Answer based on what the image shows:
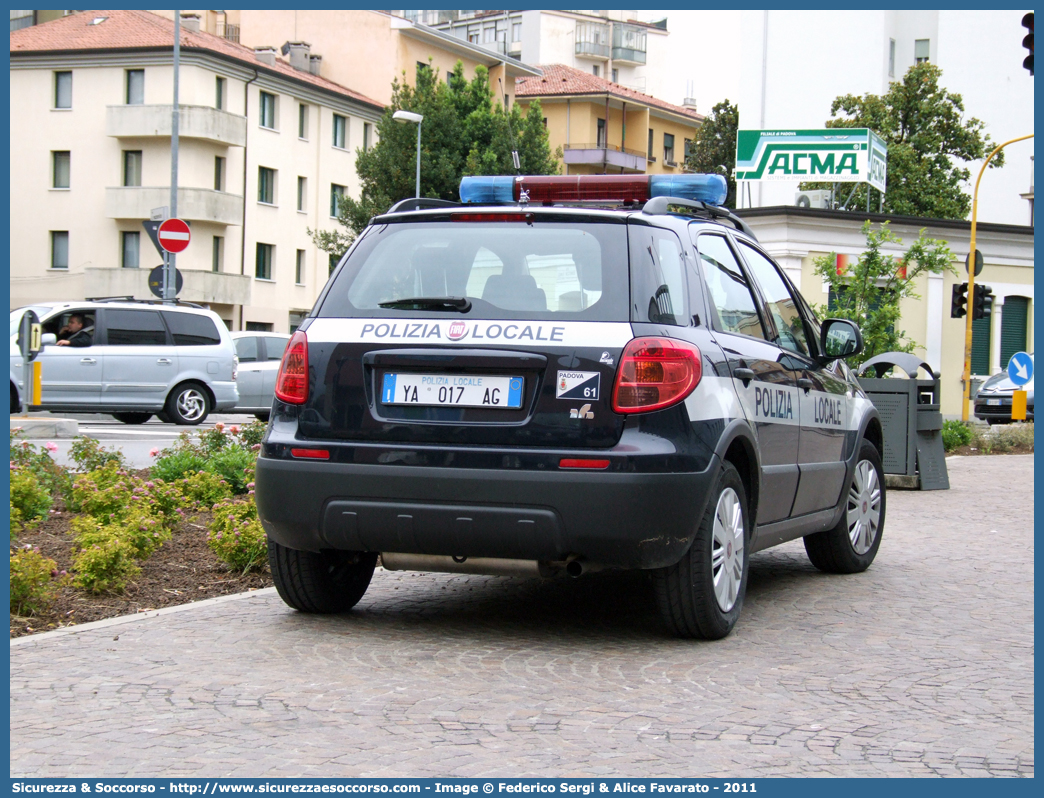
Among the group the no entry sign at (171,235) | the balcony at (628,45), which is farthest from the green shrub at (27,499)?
the balcony at (628,45)

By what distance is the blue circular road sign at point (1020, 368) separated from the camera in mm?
22344

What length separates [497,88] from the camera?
7544 centimetres

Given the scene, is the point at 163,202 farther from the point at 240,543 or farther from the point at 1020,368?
the point at 240,543

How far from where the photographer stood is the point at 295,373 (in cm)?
583

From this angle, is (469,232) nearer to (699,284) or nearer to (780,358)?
(699,284)

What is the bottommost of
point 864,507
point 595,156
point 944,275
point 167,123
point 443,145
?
point 864,507

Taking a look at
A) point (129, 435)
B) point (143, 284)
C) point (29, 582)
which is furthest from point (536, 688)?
point (143, 284)

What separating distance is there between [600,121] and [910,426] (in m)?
76.3

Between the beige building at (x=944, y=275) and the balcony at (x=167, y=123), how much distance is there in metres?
28.4

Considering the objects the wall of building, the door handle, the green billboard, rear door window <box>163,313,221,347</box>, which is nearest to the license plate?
Answer: the door handle

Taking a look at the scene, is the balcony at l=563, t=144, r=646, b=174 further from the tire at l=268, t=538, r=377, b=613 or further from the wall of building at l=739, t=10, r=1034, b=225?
the tire at l=268, t=538, r=377, b=613

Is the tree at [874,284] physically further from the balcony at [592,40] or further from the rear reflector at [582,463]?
the balcony at [592,40]

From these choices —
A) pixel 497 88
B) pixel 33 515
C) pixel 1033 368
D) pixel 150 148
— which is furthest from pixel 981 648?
pixel 497 88
